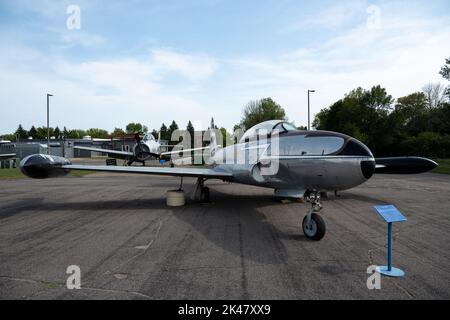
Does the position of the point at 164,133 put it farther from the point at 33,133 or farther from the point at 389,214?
the point at 389,214

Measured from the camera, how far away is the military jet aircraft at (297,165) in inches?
276

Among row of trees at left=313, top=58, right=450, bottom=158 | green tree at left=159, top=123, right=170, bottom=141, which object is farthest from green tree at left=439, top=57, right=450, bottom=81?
green tree at left=159, top=123, right=170, bottom=141

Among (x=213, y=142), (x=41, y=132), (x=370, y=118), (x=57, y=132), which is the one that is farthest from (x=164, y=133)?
(x=213, y=142)

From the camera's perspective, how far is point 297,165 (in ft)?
25.9

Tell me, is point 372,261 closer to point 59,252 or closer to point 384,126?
point 59,252

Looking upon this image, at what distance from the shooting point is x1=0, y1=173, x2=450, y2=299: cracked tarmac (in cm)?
452

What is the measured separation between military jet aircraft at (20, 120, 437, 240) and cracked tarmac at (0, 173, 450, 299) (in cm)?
109

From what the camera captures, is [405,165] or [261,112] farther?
[261,112]

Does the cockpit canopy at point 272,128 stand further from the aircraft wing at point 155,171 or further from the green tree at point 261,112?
the green tree at point 261,112

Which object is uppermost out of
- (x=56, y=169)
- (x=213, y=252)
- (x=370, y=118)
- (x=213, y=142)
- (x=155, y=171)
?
(x=370, y=118)

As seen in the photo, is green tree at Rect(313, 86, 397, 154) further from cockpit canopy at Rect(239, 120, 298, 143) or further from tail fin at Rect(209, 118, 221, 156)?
cockpit canopy at Rect(239, 120, 298, 143)

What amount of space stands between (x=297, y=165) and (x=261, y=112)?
232ft

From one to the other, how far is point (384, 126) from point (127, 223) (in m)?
59.8

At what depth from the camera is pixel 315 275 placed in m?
5.08
